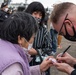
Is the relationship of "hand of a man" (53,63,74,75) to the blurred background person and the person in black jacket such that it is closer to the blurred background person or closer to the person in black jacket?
the person in black jacket

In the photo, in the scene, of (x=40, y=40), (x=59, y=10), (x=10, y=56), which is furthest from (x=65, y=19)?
(x=40, y=40)

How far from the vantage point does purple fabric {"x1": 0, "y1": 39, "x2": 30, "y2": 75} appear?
1.73 metres

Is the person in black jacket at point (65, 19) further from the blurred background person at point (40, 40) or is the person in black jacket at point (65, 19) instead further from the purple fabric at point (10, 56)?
the blurred background person at point (40, 40)

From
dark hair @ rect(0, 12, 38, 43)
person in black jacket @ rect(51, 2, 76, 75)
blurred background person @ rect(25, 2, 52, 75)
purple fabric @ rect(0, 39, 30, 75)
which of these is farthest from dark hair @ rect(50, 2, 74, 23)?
blurred background person @ rect(25, 2, 52, 75)

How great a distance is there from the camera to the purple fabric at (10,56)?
1728 millimetres

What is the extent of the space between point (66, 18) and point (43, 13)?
46.4 inches

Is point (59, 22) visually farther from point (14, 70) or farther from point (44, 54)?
point (44, 54)

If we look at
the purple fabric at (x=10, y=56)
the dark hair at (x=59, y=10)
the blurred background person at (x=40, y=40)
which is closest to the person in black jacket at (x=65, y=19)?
the dark hair at (x=59, y=10)

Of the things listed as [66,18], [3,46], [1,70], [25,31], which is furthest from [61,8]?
[1,70]

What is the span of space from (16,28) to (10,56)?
0.26 m

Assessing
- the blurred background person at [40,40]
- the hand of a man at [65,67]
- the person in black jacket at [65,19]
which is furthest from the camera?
the blurred background person at [40,40]

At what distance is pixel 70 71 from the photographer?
247cm

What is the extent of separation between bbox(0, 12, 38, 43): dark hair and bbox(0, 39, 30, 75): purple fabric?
0.19 ft

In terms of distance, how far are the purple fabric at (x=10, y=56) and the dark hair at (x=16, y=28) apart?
0.19ft
